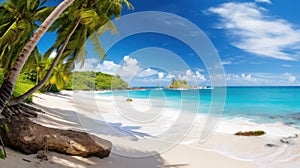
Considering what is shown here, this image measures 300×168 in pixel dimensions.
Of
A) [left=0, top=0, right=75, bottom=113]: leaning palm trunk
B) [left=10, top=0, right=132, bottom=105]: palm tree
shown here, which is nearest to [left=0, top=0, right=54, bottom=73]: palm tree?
[left=10, top=0, right=132, bottom=105]: palm tree

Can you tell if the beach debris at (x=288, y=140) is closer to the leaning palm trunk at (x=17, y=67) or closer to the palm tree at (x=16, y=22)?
the leaning palm trunk at (x=17, y=67)

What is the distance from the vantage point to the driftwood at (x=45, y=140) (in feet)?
15.0

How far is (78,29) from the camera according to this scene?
25.9ft

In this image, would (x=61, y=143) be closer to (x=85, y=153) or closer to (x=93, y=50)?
(x=85, y=153)

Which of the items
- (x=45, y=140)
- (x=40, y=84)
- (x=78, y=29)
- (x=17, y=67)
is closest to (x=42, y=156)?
(x=45, y=140)

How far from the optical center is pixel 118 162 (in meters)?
5.70

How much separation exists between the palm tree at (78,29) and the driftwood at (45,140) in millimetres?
2234

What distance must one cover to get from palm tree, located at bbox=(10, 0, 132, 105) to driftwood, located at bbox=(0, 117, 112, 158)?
223 centimetres

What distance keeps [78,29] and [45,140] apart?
406 cm

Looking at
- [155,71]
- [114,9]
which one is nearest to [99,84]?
[155,71]

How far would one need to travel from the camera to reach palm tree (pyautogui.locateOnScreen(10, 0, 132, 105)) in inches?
273

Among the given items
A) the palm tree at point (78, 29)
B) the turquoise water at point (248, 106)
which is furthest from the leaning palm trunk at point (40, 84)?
the turquoise water at point (248, 106)

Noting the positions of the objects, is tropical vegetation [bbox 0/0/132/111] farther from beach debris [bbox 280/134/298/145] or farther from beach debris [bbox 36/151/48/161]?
beach debris [bbox 280/134/298/145]

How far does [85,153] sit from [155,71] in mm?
9054
